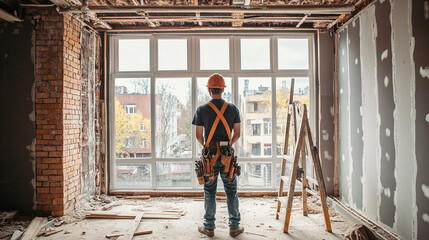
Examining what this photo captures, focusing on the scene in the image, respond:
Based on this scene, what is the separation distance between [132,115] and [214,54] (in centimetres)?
195

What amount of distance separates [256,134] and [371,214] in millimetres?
2210

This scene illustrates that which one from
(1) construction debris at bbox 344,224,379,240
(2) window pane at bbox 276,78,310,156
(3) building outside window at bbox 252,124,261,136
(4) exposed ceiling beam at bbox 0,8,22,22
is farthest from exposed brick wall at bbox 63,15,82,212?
(1) construction debris at bbox 344,224,379,240

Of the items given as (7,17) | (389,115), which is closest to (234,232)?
(389,115)

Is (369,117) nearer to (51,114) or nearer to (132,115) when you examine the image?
(132,115)

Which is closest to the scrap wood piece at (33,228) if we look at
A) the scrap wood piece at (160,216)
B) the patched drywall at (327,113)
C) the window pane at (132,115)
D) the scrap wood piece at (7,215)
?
the scrap wood piece at (7,215)

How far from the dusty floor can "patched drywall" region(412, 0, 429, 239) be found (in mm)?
945

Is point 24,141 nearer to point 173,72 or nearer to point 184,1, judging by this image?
point 173,72

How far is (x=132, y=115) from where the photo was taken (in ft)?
16.4

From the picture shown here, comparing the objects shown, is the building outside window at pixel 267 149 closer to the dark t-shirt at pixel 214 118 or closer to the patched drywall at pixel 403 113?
the dark t-shirt at pixel 214 118

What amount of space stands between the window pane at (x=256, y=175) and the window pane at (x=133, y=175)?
179cm

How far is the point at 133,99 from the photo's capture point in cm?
500

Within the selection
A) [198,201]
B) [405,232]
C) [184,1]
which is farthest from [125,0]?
[405,232]

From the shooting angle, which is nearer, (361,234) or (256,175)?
(361,234)

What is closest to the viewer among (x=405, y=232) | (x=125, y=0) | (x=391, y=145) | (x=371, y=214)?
(x=405, y=232)
